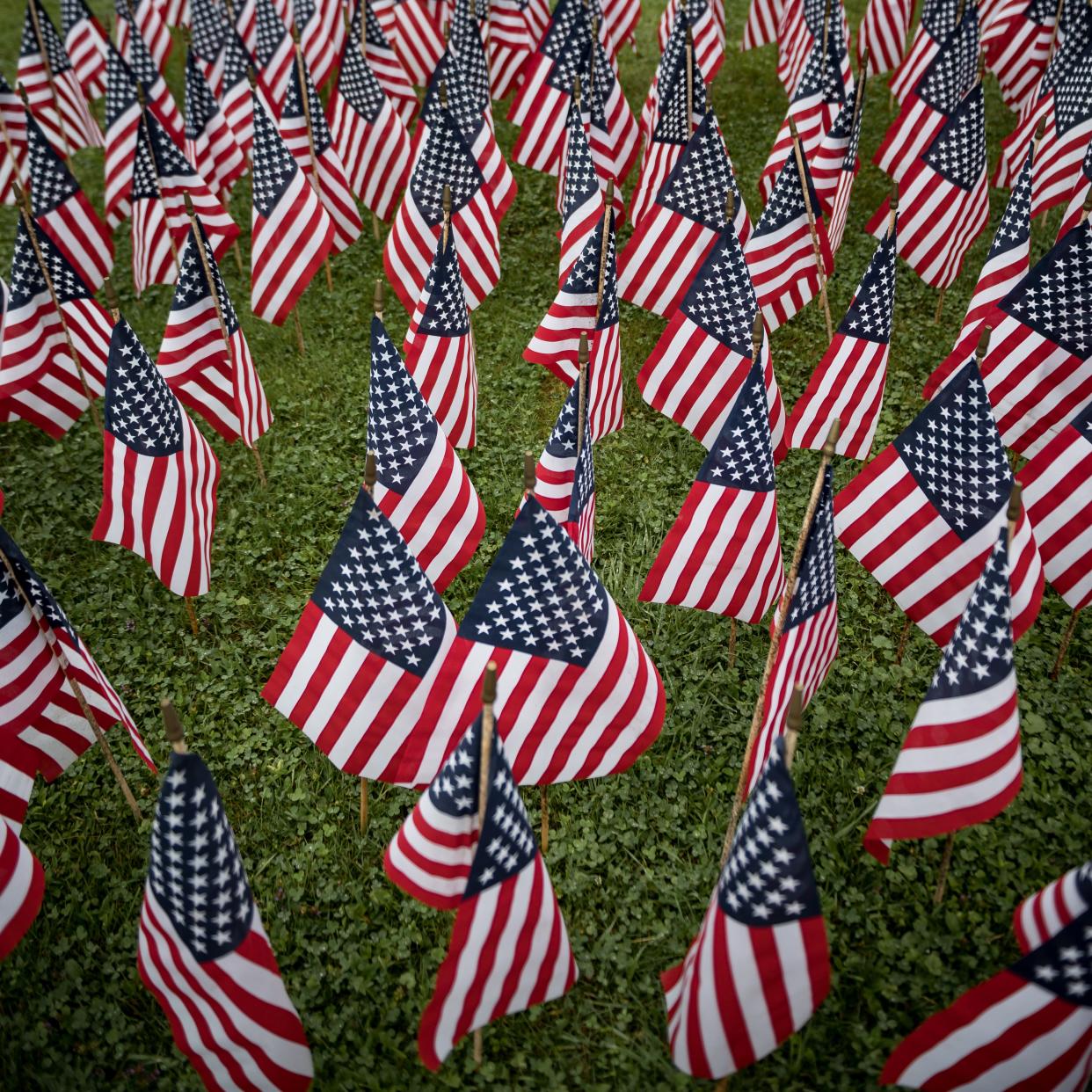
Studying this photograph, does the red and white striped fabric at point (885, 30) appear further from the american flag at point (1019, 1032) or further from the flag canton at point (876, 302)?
the american flag at point (1019, 1032)

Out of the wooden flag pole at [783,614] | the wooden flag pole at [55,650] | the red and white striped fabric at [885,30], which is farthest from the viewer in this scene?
the red and white striped fabric at [885,30]

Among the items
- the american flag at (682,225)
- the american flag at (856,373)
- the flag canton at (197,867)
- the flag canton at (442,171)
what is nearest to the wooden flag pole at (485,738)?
the flag canton at (197,867)

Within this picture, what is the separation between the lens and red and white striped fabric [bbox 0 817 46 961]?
4.85 meters

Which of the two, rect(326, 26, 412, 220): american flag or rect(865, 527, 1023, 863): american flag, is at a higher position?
rect(326, 26, 412, 220): american flag

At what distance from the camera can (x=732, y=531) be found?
6.43m

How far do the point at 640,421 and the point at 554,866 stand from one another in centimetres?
499

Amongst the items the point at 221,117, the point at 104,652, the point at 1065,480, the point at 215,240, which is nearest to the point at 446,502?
the point at 104,652

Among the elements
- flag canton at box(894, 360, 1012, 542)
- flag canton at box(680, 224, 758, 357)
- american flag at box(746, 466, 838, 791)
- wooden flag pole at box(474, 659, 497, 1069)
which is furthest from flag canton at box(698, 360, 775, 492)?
wooden flag pole at box(474, 659, 497, 1069)

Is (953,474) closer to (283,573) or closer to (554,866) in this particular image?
(554,866)

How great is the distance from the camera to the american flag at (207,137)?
1147 cm

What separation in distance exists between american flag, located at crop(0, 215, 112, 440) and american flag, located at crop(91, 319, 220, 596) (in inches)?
69.0

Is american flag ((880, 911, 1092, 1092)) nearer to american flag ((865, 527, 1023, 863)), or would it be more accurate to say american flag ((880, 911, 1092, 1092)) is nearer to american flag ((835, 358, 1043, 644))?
american flag ((865, 527, 1023, 863))

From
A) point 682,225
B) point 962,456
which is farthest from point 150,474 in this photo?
point 962,456

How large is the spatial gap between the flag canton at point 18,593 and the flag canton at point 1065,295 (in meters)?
7.15
